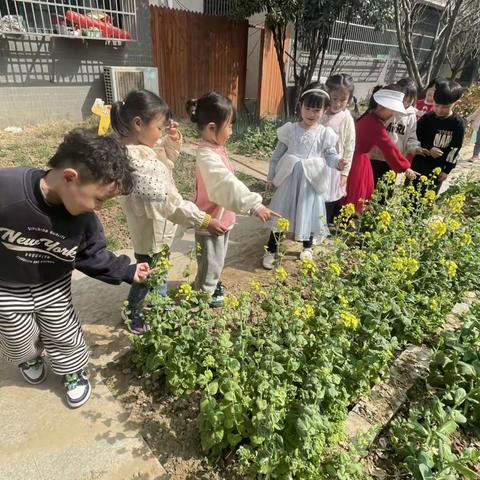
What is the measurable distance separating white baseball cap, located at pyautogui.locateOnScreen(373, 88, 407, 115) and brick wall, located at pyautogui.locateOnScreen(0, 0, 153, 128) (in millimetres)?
5469

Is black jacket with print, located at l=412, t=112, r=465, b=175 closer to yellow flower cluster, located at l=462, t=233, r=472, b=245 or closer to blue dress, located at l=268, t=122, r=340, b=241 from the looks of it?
blue dress, located at l=268, t=122, r=340, b=241

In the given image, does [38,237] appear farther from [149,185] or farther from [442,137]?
[442,137]

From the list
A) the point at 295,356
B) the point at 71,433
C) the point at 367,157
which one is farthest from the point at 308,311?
the point at 367,157

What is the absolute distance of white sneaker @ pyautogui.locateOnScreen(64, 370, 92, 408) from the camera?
198 centimetres

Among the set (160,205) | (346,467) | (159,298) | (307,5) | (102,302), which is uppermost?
(307,5)

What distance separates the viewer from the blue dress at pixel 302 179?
319cm

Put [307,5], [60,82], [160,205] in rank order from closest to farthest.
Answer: [160,205], [60,82], [307,5]

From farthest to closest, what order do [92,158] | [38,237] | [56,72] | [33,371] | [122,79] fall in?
1. [122,79]
2. [56,72]
3. [33,371]
4. [38,237]
5. [92,158]

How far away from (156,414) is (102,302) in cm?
107

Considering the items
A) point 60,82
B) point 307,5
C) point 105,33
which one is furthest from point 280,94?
point 60,82

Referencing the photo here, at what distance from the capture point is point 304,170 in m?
3.20

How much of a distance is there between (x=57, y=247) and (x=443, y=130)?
369 cm

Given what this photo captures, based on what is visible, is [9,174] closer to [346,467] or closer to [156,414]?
[156,414]

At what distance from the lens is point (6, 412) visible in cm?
195
